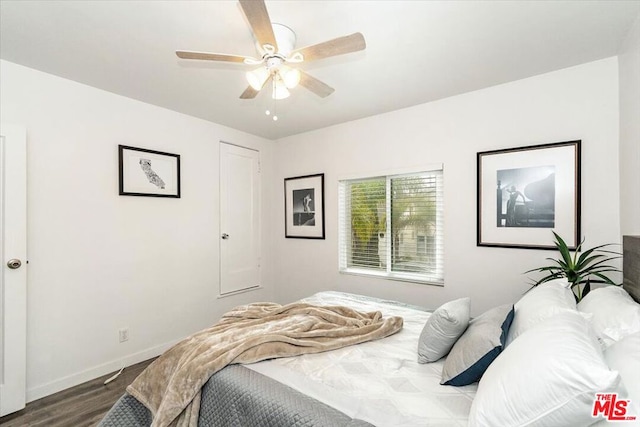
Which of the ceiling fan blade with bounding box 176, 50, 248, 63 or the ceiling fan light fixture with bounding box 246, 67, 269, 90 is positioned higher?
the ceiling fan blade with bounding box 176, 50, 248, 63

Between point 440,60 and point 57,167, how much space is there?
125 inches

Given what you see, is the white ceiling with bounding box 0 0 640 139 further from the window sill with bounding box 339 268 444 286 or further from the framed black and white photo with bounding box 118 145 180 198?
the window sill with bounding box 339 268 444 286

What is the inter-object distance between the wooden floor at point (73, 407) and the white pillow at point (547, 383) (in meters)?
2.53

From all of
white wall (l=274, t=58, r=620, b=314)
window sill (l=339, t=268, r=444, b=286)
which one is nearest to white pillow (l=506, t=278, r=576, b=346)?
white wall (l=274, t=58, r=620, b=314)

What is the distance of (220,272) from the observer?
3742mm

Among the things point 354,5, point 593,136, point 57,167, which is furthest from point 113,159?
point 593,136

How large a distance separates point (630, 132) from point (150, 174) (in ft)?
12.8

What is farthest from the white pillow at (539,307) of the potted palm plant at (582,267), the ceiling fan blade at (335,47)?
the ceiling fan blade at (335,47)

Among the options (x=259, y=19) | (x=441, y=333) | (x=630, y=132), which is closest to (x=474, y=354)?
(x=441, y=333)

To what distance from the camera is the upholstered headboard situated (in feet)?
5.26

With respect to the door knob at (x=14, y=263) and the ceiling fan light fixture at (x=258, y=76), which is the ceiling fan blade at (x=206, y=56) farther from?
the door knob at (x=14, y=263)

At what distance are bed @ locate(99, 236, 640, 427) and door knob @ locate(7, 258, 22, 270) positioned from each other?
1.40m

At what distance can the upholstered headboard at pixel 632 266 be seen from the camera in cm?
160

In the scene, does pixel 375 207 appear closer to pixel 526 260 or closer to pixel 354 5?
pixel 526 260
